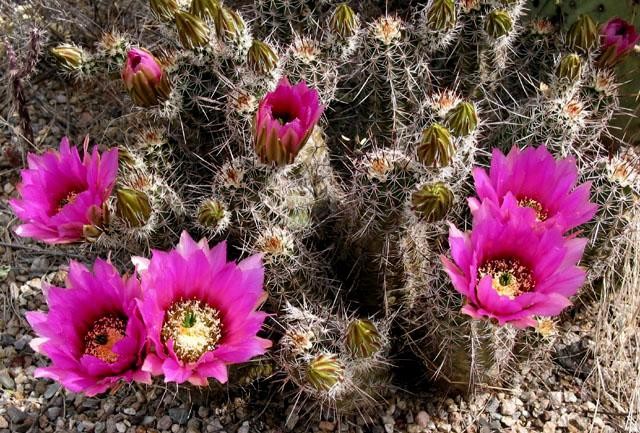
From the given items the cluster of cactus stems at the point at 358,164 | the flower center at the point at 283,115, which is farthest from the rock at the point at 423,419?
the flower center at the point at 283,115

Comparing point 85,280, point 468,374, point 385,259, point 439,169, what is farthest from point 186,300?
point 468,374

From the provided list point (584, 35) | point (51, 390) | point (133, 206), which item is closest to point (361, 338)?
point (133, 206)

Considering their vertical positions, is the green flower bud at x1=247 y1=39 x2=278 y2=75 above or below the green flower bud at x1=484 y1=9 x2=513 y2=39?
below

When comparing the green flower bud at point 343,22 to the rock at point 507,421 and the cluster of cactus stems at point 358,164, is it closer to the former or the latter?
the cluster of cactus stems at point 358,164

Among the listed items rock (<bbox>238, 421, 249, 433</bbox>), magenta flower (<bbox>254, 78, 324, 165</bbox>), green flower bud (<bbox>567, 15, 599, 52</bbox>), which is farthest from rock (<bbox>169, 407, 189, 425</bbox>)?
green flower bud (<bbox>567, 15, 599, 52</bbox>)

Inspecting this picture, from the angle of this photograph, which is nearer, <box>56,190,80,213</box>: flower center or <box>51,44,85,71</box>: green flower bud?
<box>56,190,80,213</box>: flower center

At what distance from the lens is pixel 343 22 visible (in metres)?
1.86

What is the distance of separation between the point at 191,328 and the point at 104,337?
19cm

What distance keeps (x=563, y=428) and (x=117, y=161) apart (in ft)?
4.26

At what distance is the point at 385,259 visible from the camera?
1.72 m

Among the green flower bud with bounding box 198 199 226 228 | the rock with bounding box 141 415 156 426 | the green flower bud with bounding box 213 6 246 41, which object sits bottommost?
the rock with bounding box 141 415 156 426

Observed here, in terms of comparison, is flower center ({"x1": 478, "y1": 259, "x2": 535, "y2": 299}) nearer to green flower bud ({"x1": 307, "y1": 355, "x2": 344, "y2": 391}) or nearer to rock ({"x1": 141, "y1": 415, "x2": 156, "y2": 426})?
green flower bud ({"x1": 307, "y1": 355, "x2": 344, "y2": 391})

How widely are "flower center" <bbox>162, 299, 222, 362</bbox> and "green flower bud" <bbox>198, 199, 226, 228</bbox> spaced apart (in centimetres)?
18

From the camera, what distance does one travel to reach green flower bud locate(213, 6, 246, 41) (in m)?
1.75
